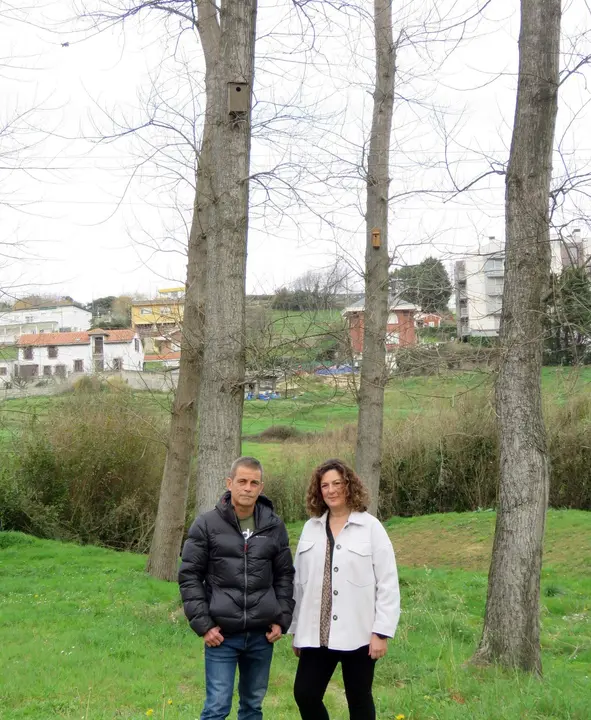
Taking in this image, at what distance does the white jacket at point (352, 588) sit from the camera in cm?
359

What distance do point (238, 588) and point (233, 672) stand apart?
0.46m

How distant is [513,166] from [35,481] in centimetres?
1550

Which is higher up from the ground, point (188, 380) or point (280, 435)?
point (188, 380)

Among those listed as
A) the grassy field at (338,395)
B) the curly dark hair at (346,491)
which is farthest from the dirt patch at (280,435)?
the curly dark hair at (346,491)

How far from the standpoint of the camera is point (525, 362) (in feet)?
18.6

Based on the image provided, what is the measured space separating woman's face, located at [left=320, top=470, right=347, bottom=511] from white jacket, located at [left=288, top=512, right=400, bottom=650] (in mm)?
91

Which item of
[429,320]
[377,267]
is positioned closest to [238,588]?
[429,320]

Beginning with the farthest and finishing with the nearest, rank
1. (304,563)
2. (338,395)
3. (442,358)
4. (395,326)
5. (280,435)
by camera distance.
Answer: (280,435) < (395,326) < (338,395) < (442,358) < (304,563)

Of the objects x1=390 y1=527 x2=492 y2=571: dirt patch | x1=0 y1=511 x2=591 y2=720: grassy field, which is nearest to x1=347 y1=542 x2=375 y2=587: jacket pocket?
x1=0 y1=511 x2=591 y2=720: grassy field

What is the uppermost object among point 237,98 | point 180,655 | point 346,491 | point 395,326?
point 237,98

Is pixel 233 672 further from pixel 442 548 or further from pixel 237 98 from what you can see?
pixel 442 548

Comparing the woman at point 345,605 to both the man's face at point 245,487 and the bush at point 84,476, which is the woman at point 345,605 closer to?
the man's face at point 245,487

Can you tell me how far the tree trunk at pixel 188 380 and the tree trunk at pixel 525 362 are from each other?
395 centimetres

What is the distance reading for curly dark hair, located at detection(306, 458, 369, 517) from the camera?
380cm
